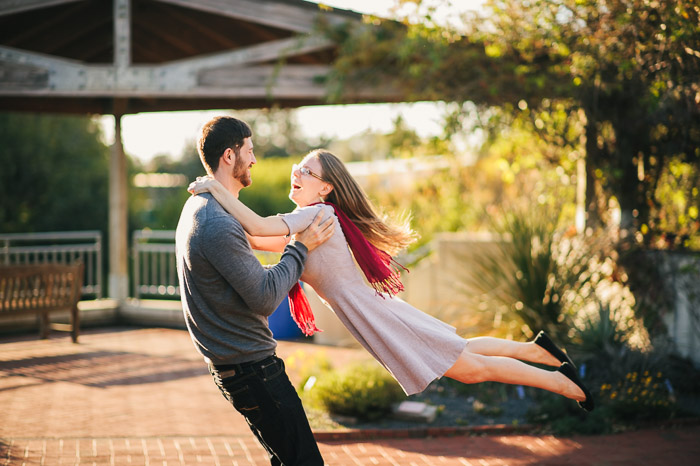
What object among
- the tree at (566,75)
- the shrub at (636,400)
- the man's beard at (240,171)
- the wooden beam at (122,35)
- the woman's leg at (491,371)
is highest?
the wooden beam at (122,35)

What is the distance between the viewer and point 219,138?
2.86 metres

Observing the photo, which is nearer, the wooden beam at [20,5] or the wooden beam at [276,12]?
the wooden beam at [20,5]

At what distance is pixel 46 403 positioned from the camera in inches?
228

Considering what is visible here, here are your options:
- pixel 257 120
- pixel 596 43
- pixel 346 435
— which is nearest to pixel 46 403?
pixel 346 435

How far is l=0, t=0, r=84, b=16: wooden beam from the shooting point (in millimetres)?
8086

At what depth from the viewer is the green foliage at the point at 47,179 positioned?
1698 centimetres

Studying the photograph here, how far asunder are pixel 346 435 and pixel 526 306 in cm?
235

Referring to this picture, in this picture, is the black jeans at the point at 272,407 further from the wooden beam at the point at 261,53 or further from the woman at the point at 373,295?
the wooden beam at the point at 261,53

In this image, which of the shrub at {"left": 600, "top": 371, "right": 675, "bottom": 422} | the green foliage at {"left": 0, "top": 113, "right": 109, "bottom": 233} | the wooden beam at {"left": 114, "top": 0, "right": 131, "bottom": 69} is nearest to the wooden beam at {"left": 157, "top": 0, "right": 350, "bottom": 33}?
the wooden beam at {"left": 114, "top": 0, "right": 131, "bottom": 69}

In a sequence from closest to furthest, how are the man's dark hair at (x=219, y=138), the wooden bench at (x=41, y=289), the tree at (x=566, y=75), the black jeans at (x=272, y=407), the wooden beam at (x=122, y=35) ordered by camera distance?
the black jeans at (x=272, y=407), the man's dark hair at (x=219, y=138), the tree at (x=566, y=75), the wooden bench at (x=41, y=289), the wooden beam at (x=122, y=35)

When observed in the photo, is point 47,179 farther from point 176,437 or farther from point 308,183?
point 308,183

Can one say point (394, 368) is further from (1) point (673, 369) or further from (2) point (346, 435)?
(1) point (673, 369)

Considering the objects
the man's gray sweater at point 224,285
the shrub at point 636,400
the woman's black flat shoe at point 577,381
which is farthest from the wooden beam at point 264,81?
the man's gray sweater at point 224,285

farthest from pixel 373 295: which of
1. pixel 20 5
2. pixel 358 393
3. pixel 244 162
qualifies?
pixel 20 5
